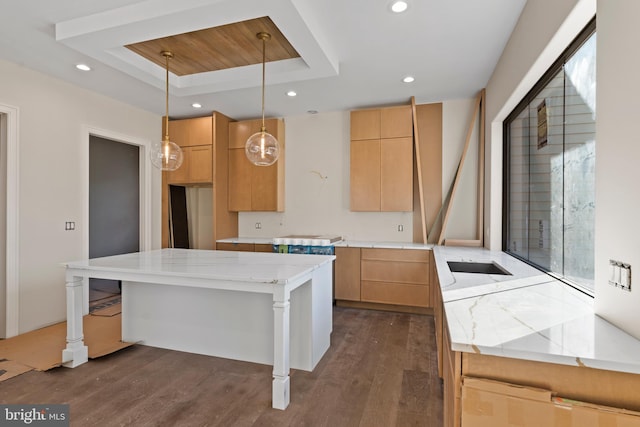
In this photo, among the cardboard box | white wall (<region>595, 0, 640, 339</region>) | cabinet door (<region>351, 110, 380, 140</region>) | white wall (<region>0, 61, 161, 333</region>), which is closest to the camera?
the cardboard box

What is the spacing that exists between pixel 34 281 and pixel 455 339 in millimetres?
4093

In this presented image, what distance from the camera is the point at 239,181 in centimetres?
484

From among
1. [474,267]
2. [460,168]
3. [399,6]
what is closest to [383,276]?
[474,267]

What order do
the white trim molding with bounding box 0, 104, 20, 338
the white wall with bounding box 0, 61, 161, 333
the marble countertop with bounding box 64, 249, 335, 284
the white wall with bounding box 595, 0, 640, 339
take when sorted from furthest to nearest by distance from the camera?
1. the white wall with bounding box 0, 61, 161, 333
2. the white trim molding with bounding box 0, 104, 20, 338
3. the marble countertop with bounding box 64, 249, 335, 284
4. the white wall with bounding box 595, 0, 640, 339

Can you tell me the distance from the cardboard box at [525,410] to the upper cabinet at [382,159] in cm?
319

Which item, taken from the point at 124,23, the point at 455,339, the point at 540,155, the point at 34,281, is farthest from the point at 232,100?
the point at 455,339

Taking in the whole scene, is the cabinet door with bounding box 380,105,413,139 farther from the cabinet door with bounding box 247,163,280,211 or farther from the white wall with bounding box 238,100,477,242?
the cabinet door with bounding box 247,163,280,211

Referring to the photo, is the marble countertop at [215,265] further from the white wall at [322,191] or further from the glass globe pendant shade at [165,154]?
the white wall at [322,191]

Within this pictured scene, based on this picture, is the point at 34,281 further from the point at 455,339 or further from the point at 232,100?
the point at 455,339

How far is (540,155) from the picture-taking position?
2.35 m

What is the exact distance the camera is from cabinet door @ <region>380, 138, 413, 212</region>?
13.4 feet

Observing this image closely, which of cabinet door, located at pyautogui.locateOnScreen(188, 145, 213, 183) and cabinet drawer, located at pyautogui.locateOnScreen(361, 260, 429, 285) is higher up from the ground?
cabinet door, located at pyautogui.locateOnScreen(188, 145, 213, 183)

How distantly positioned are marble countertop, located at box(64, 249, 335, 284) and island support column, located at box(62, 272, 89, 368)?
0.46 feet

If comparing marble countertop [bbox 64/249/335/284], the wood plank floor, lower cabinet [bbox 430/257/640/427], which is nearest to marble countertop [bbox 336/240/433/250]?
the wood plank floor
